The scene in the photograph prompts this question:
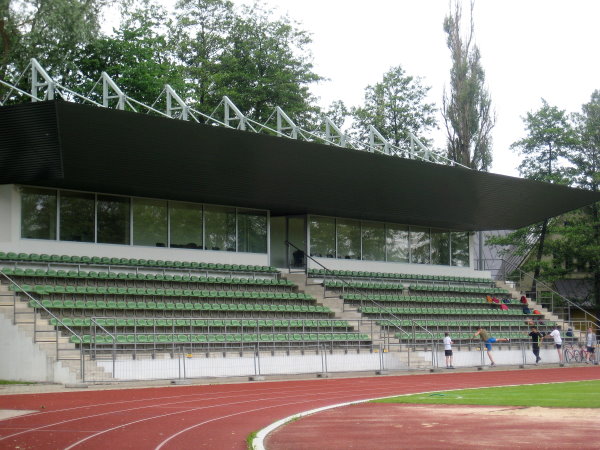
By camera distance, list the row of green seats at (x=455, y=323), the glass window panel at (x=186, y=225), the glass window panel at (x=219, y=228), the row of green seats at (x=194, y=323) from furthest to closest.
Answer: the glass window panel at (x=219, y=228), the glass window panel at (x=186, y=225), the row of green seats at (x=455, y=323), the row of green seats at (x=194, y=323)

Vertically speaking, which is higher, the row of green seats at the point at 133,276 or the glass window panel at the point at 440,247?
the glass window panel at the point at 440,247

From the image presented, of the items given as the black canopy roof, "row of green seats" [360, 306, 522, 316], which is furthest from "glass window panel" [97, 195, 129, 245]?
"row of green seats" [360, 306, 522, 316]

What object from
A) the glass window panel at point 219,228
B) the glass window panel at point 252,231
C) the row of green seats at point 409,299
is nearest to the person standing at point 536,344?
the row of green seats at point 409,299

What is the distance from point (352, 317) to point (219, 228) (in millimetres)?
6761

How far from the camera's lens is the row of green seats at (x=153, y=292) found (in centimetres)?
2931

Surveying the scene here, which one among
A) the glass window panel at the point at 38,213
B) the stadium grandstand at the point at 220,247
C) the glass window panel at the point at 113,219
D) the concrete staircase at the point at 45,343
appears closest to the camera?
the concrete staircase at the point at 45,343

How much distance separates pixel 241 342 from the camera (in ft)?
97.1

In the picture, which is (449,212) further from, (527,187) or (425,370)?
(425,370)

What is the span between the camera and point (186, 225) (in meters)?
38.4

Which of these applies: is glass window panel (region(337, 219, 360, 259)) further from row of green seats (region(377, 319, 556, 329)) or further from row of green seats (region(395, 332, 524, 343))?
row of green seats (region(395, 332, 524, 343))

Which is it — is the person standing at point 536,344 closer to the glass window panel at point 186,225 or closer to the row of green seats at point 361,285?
the row of green seats at point 361,285

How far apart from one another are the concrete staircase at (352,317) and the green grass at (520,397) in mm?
7905

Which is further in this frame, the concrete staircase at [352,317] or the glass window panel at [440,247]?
the glass window panel at [440,247]

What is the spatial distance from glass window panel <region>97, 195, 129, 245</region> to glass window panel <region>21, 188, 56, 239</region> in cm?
208
